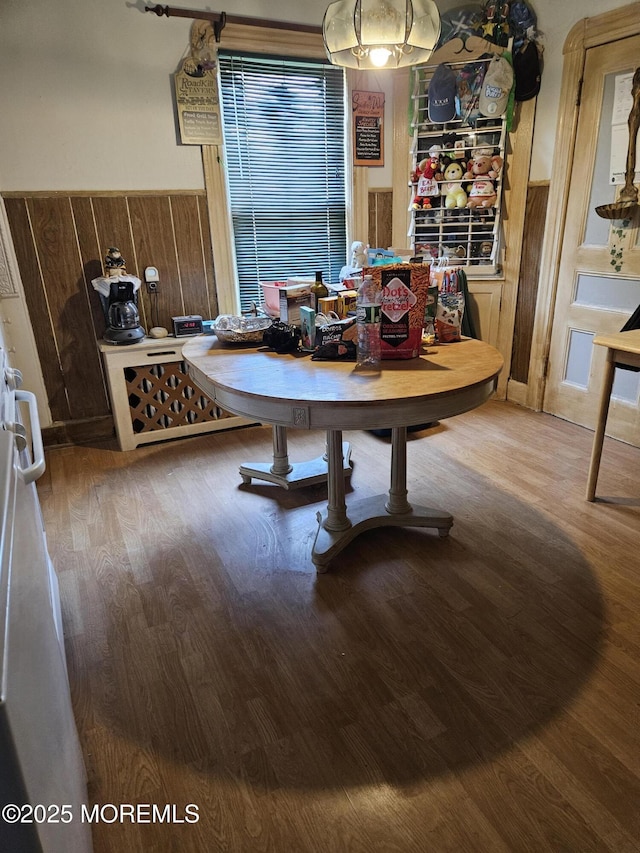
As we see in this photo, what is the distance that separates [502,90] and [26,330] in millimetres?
3288

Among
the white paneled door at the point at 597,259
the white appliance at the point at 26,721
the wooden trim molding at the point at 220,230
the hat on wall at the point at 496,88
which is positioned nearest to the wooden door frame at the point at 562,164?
the white paneled door at the point at 597,259

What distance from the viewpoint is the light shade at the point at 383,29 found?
1925 millimetres

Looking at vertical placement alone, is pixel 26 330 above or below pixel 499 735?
above

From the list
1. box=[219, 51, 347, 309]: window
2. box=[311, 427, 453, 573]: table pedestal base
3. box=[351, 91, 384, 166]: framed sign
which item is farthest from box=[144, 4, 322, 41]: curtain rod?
box=[311, 427, 453, 573]: table pedestal base

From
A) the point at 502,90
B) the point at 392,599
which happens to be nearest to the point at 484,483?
the point at 392,599

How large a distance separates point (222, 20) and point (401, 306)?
247 centimetres

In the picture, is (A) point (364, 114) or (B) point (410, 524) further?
(A) point (364, 114)

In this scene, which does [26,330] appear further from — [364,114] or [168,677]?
[364,114]

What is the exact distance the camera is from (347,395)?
1646 mm

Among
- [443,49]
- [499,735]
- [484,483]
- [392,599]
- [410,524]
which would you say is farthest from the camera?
[443,49]

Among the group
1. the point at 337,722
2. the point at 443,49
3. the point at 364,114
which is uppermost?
the point at 443,49

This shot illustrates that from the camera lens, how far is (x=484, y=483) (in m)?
2.80

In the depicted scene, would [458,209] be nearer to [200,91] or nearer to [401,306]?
[200,91]

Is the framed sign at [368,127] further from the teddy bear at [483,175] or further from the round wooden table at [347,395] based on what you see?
the round wooden table at [347,395]
